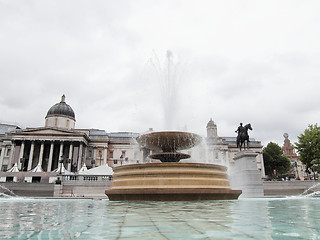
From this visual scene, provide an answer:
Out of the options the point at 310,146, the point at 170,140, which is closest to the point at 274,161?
the point at 310,146

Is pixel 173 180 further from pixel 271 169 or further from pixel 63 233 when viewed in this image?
pixel 271 169

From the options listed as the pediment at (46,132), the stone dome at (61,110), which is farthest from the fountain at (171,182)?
the stone dome at (61,110)

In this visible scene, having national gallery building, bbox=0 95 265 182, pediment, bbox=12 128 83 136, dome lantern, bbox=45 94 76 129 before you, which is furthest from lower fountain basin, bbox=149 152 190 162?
dome lantern, bbox=45 94 76 129

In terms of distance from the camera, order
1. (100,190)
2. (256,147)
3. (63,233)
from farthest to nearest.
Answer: (256,147), (100,190), (63,233)

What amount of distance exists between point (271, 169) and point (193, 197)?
69086 millimetres

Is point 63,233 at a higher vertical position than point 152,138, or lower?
lower

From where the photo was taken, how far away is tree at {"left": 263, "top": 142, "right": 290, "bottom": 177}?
70.8m

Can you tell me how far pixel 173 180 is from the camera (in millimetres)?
11594

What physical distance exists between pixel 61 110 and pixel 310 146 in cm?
5689

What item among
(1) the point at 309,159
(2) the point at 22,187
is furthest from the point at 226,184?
(1) the point at 309,159

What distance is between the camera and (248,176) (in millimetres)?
20547

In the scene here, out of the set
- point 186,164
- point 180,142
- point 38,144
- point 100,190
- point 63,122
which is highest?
point 63,122

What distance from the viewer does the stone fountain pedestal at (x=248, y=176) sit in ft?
65.2

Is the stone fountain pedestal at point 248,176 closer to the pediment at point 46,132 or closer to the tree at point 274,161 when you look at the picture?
the pediment at point 46,132
